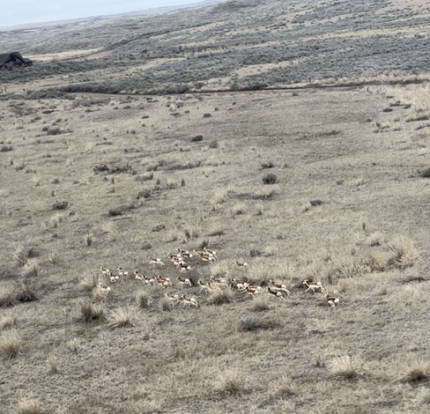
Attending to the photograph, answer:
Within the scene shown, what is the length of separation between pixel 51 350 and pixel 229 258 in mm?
5568

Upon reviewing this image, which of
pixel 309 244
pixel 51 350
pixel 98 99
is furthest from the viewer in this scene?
pixel 98 99

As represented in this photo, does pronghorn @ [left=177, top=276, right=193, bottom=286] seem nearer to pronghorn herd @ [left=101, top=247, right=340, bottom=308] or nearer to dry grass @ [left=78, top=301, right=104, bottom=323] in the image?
pronghorn herd @ [left=101, top=247, right=340, bottom=308]

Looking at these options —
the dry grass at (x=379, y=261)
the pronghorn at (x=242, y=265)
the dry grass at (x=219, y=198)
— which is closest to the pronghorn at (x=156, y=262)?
the pronghorn at (x=242, y=265)

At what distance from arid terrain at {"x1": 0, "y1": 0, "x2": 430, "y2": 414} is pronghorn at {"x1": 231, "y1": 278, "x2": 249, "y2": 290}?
75 mm

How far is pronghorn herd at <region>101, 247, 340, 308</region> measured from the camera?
11.6m

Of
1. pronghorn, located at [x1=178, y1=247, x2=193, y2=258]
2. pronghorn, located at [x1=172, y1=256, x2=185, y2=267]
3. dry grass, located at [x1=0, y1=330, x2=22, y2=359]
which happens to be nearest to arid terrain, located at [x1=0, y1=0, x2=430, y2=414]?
dry grass, located at [x1=0, y1=330, x2=22, y2=359]

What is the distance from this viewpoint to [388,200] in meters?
17.1

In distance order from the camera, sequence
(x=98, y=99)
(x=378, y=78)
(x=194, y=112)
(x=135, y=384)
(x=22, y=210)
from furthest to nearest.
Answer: (x=98, y=99) → (x=378, y=78) → (x=194, y=112) → (x=22, y=210) → (x=135, y=384)

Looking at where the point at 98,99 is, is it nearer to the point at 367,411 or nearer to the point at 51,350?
the point at 51,350

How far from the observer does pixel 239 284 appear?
1210 centimetres

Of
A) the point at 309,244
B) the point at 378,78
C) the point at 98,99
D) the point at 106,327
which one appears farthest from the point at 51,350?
the point at 98,99

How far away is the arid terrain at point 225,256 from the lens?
8.62 m

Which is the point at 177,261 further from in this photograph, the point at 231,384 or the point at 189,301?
the point at 231,384

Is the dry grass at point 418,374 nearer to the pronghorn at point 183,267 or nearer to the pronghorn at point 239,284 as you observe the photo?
the pronghorn at point 239,284
